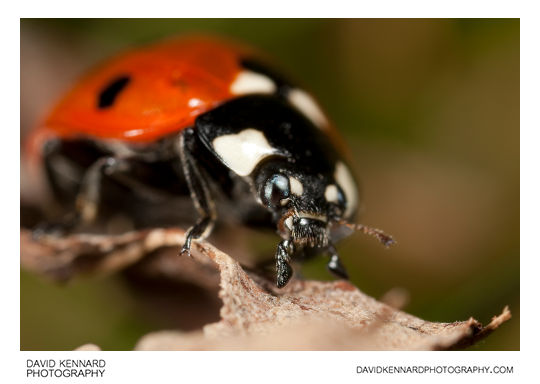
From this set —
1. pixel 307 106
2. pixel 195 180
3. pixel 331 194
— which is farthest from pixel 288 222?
pixel 307 106

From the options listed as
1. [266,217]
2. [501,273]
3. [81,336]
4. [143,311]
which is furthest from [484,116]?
[81,336]

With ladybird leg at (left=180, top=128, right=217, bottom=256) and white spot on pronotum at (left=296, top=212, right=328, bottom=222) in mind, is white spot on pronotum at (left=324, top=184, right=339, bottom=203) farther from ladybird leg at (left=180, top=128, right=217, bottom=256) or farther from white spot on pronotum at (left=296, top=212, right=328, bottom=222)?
ladybird leg at (left=180, top=128, right=217, bottom=256)

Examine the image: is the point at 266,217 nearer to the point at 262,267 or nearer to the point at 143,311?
the point at 262,267

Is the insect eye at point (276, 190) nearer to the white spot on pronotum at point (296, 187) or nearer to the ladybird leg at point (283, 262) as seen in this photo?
the white spot on pronotum at point (296, 187)

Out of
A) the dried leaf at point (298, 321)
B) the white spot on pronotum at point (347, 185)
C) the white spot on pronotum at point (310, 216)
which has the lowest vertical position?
the dried leaf at point (298, 321)

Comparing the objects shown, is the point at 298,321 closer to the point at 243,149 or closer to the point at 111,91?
the point at 243,149

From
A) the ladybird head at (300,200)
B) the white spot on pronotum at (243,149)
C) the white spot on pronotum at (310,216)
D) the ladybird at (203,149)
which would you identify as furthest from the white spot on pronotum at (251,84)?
the white spot on pronotum at (310,216)
